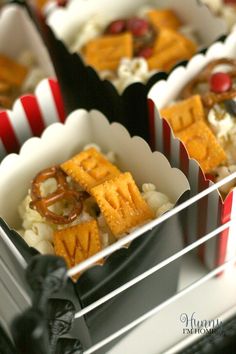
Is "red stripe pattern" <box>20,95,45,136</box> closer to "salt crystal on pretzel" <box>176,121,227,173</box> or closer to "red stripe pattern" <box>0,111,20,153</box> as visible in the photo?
"red stripe pattern" <box>0,111,20,153</box>

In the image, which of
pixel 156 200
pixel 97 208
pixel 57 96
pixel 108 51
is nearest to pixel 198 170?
pixel 156 200

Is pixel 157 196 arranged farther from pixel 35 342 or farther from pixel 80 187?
pixel 35 342

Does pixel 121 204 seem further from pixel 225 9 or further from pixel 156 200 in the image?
pixel 225 9

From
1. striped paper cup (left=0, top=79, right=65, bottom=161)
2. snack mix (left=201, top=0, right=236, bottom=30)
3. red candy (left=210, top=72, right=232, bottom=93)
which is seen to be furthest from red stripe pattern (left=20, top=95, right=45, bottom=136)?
snack mix (left=201, top=0, right=236, bottom=30)

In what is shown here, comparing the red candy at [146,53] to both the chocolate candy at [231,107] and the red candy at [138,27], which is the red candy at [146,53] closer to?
the red candy at [138,27]

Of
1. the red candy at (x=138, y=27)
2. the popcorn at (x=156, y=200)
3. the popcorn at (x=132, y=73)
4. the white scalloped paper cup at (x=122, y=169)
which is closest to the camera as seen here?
the white scalloped paper cup at (x=122, y=169)

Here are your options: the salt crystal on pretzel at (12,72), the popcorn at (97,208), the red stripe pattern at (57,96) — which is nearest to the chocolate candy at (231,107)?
the popcorn at (97,208)
